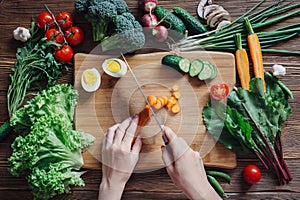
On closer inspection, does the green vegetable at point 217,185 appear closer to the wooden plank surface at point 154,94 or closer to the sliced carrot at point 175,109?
the wooden plank surface at point 154,94

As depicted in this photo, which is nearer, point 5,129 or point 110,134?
point 110,134

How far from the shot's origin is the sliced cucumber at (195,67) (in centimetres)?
294

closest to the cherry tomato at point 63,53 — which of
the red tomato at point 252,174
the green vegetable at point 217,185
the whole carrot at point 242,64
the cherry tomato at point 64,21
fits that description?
the cherry tomato at point 64,21

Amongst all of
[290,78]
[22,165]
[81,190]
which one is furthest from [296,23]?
[22,165]

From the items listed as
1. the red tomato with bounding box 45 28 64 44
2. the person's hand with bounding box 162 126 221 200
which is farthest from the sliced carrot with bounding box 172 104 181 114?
the red tomato with bounding box 45 28 64 44

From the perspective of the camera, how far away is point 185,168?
2.82 m

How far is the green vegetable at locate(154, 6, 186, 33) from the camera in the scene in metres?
3.02

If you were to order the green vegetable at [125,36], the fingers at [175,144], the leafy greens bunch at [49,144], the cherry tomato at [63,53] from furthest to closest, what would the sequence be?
the cherry tomato at [63,53], the green vegetable at [125,36], the fingers at [175,144], the leafy greens bunch at [49,144]

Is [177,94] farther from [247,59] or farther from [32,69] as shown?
[32,69]

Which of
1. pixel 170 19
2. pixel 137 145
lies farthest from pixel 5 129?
pixel 170 19

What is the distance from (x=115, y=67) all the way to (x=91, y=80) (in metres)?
0.20

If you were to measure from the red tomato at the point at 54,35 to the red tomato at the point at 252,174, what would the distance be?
163cm

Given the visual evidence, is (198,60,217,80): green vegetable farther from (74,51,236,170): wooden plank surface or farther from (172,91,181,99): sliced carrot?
(172,91,181,99): sliced carrot

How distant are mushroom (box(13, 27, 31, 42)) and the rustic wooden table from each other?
10 cm
